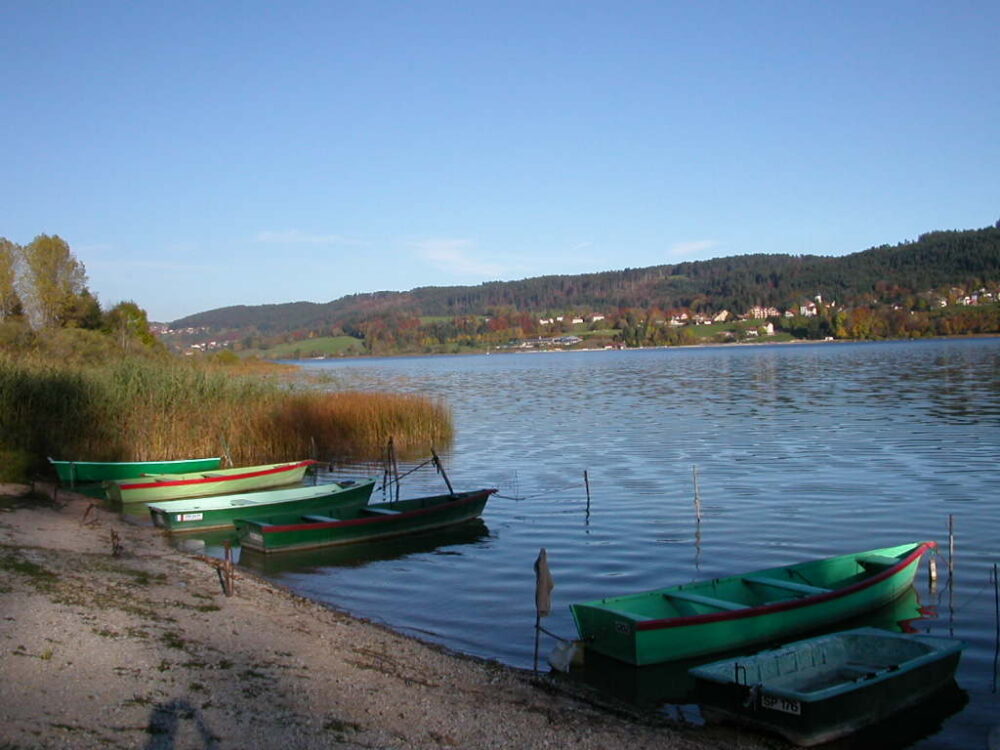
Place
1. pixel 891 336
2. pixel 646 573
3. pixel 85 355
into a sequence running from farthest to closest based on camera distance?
pixel 891 336 < pixel 85 355 < pixel 646 573

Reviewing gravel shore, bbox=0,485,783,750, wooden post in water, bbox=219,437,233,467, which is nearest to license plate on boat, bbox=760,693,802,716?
gravel shore, bbox=0,485,783,750

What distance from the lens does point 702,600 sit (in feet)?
37.1

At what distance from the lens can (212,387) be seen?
30219 mm

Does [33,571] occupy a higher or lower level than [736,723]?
higher

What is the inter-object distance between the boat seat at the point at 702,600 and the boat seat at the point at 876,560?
9.43ft

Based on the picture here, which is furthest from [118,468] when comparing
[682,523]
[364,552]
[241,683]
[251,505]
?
[241,683]

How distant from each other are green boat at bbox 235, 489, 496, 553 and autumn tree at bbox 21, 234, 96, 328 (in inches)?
Answer: 1472

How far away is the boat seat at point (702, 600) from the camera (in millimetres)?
11156

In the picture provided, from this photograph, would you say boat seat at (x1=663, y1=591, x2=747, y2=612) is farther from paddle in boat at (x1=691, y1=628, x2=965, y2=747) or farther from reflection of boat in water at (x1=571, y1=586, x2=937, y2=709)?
paddle in boat at (x1=691, y1=628, x2=965, y2=747)

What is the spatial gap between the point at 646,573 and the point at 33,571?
29.3ft

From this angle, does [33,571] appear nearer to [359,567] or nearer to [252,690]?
[252,690]

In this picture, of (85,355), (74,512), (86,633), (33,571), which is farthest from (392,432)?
(86,633)

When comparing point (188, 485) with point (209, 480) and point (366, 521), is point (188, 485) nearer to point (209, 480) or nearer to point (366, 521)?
point (209, 480)

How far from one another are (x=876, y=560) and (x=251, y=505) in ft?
41.1
